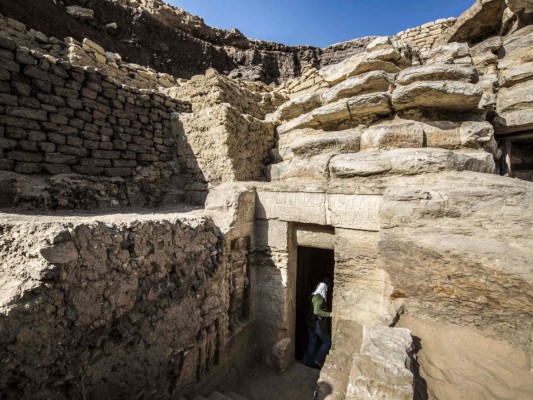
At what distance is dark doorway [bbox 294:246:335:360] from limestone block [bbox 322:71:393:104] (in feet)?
11.8

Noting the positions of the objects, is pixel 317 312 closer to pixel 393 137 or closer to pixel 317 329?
pixel 317 329

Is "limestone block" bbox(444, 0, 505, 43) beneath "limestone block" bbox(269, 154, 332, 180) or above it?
above

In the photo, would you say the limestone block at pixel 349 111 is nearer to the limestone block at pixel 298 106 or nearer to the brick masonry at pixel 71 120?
the limestone block at pixel 298 106

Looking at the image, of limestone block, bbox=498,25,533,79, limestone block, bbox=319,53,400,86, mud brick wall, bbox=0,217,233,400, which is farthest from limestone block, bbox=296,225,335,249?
limestone block, bbox=498,25,533,79

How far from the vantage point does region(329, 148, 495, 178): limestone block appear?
3328 mm

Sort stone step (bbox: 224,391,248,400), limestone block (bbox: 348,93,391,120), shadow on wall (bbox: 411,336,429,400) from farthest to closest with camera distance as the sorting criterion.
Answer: limestone block (bbox: 348,93,391,120), stone step (bbox: 224,391,248,400), shadow on wall (bbox: 411,336,429,400)

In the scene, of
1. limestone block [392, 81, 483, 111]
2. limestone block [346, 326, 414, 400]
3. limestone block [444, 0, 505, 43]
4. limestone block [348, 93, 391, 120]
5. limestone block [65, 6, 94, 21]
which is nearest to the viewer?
limestone block [346, 326, 414, 400]

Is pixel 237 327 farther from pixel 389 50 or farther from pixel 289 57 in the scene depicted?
pixel 289 57

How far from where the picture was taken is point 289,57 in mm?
16656

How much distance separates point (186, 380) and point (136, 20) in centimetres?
1526

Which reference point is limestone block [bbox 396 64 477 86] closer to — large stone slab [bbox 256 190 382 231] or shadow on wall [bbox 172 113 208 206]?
large stone slab [bbox 256 190 382 231]

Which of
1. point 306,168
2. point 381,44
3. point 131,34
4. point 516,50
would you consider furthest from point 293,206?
point 131,34

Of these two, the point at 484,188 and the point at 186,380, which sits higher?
the point at 484,188

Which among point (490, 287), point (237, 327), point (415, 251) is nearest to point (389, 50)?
point (415, 251)
